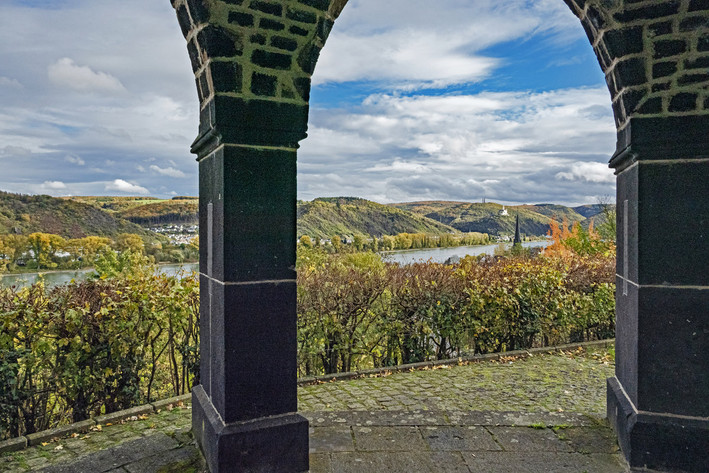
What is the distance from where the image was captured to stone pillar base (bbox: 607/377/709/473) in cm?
278

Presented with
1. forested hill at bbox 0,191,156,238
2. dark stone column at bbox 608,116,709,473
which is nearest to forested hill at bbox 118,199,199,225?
forested hill at bbox 0,191,156,238

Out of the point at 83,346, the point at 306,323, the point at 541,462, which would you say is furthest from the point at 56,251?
the point at 541,462

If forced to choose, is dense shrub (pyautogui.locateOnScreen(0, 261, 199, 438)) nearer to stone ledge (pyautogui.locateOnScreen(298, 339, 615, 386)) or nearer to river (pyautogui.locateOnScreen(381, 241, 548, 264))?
stone ledge (pyautogui.locateOnScreen(298, 339, 615, 386))

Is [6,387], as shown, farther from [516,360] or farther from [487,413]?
[516,360]

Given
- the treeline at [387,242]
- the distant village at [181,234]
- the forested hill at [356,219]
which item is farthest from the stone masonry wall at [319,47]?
the forested hill at [356,219]

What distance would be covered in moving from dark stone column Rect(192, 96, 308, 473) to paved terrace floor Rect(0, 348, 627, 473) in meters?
0.38

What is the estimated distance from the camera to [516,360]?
6.38 metres

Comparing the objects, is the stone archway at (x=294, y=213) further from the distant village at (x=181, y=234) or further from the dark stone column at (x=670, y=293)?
the distant village at (x=181, y=234)

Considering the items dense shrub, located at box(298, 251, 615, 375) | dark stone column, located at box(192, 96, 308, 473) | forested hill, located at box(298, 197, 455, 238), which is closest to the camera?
dark stone column, located at box(192, 96, 308, 473)

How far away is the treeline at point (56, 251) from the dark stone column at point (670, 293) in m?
4.84

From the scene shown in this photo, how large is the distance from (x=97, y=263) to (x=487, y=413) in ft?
17.0

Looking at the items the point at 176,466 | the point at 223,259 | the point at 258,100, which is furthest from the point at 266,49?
the point at 176,466

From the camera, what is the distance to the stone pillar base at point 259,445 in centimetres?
263

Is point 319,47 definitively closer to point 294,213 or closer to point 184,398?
point 294,213
